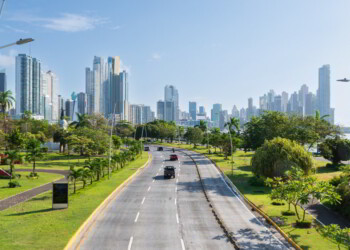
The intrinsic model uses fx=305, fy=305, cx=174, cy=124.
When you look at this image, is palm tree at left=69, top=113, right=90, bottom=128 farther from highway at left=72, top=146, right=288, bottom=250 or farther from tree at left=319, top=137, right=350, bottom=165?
tree at left=319, top=137, right=350, bottom=165

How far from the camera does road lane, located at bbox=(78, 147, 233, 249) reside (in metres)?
19.2

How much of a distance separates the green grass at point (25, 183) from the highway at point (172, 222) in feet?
38.6

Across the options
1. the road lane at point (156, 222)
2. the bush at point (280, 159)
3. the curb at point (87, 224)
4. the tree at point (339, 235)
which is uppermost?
the bush at point (280, 159)

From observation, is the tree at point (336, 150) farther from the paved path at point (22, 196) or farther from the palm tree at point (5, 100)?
the palm tree at point (5, 100)

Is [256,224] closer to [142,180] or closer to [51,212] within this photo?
[51,212]

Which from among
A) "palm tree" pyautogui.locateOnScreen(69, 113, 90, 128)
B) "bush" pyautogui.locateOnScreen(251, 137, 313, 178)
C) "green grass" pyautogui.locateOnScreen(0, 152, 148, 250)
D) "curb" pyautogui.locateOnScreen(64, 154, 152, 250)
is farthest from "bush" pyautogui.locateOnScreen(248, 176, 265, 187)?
"palm tree" pyautogui.locateOnScreen(69, 113, 90, 128)

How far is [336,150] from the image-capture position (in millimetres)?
58281

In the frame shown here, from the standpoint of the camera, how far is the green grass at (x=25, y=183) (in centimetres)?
3394

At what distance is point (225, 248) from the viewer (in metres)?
18.6

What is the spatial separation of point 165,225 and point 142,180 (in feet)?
68.5

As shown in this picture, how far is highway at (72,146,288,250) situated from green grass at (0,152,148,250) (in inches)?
48.7

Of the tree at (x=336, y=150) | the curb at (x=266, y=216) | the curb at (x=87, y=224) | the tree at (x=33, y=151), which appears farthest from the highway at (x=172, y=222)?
the tree at (x=336, y=150)

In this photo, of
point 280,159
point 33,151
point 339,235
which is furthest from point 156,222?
point 33,151

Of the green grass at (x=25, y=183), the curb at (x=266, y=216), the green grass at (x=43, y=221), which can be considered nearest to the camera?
the green grass at (x=43, y=221)
